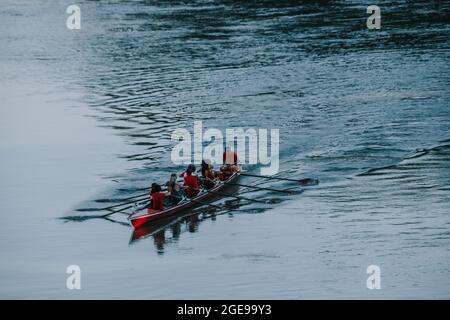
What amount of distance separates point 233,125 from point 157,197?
15013 mm

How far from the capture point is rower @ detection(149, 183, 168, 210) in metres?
33.2

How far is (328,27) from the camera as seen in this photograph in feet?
223

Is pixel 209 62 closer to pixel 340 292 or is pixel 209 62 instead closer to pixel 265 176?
pixel 265 176

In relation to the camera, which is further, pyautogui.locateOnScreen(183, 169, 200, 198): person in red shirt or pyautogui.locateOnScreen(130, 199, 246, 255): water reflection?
pyautogui.locateOnScreen(183, 169, 200, 198): person in red shirt

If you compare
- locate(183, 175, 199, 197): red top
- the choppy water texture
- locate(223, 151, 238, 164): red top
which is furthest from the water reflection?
locate(223, 151, 238, 164): red top

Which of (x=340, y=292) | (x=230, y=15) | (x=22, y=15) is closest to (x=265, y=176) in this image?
(x=340, y=292)

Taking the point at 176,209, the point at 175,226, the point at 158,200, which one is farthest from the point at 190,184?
the point at 158,200

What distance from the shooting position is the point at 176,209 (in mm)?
34438

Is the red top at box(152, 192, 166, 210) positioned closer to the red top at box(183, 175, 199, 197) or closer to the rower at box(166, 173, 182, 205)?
the rower at box(166, 173, 182, 205)

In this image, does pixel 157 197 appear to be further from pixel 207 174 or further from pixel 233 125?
pixel 233 125

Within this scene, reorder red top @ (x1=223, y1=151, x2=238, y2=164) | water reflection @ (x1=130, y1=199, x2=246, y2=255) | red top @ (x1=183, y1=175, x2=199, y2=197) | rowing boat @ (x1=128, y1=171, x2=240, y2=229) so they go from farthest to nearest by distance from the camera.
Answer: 1. red top @ (x1=223, y1=151, x2=238, y2=164)
2. red top @ (x1=183, y1=175, x2=199, y2=197)
3. rowing boat @ (x1=128, y1=171, x2=240, y2=229)
4. water reflection @ (x1=130, y1=199, x2=246, y2=255)

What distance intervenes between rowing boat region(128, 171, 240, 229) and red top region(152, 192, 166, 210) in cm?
15

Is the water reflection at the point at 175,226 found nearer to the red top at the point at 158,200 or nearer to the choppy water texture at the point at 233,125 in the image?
the choppy water texture at the point at 233,125
